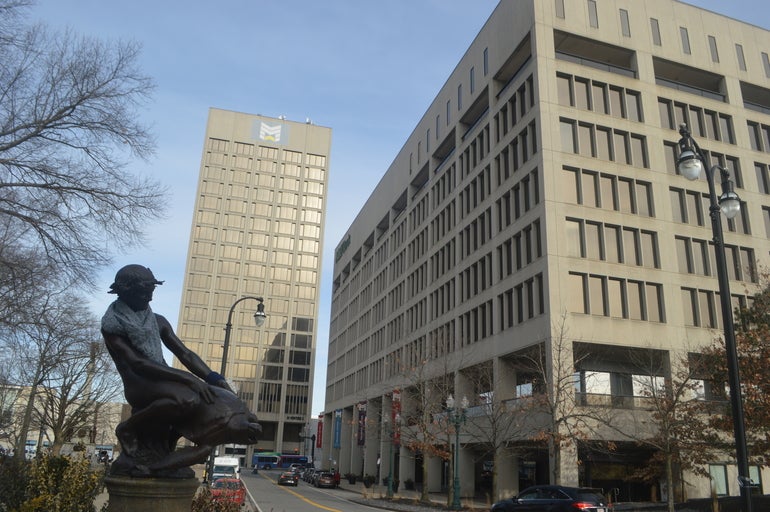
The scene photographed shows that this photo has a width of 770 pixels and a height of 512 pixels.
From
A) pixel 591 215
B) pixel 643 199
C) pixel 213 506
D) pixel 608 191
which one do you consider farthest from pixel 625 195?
pixel 213 506

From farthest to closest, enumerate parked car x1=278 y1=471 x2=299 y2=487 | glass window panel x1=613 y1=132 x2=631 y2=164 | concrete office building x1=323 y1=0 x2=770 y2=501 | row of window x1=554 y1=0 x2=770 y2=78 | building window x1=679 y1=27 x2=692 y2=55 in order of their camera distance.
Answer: parked car x1=278 y1=471 x2=299 y2=487 → building window x1=679 y1=27 x2=692 y2=55 → row of window x1=554 y1=0 x2=770 y2=78 → glass window panel x1=613 y1=132 x2=631 y2=164 → concrete office building x1=323 y1=0 x2=770 y2=501

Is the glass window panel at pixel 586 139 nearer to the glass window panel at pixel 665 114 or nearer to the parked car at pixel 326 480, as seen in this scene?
the glass window panel at pixel 665 114

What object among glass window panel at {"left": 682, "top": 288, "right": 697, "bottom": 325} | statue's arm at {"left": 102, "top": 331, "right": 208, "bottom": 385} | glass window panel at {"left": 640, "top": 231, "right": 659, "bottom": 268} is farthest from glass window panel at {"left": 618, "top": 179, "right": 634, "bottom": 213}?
statue's arm at {"left": 102, "top": 331, "right": 208, "bottom": 385}

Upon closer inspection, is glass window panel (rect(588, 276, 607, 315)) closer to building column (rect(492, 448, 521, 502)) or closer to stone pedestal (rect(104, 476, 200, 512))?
building column (rect(492, 448, 521, 502))

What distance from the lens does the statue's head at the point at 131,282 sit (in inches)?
253

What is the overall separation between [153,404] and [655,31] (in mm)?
45394

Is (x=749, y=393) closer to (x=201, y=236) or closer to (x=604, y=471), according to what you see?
(x=604, y=471)

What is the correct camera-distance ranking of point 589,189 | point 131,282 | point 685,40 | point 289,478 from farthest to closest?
point 289,478
point 685,40
point 589,189
point 131,282

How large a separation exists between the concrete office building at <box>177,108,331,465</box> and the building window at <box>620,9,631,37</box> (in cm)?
8995

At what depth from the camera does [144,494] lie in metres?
6.08

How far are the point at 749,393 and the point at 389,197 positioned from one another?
174ft

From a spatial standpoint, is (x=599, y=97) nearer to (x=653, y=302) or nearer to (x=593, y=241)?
(x=593, y=241)

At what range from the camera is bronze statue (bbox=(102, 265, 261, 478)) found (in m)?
6.21

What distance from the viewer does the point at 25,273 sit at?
49.7 feet
